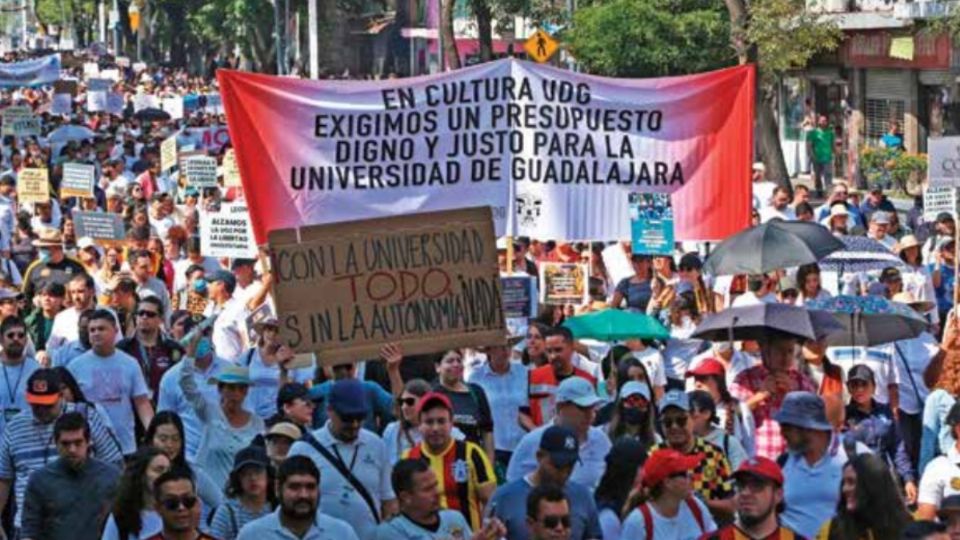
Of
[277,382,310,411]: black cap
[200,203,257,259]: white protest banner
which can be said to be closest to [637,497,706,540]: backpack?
[277,382,310,411]: black cap

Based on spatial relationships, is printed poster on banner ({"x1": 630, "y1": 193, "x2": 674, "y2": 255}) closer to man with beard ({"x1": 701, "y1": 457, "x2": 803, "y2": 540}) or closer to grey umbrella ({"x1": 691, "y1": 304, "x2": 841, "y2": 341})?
grey umbrella ({"x1": 691, "y1": 304, "x2": 841, "y2": 341})

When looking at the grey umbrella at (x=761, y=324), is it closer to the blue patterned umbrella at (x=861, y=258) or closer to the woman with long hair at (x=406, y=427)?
the woman with long hair at (x=406, y=427)

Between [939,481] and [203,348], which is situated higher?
[203,348]

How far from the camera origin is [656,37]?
4134 centimetres

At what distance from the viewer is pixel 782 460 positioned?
1002 cm

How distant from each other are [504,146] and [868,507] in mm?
5765

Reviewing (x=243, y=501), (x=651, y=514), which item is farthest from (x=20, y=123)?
(x=651, y=514)

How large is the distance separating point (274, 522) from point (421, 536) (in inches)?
24.6

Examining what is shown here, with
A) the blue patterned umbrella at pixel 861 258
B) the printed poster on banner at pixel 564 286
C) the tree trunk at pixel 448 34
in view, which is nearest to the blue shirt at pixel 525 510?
the printed poster on banner at pixel 564 286

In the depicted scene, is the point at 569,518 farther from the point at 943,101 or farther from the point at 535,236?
the point at 943,101

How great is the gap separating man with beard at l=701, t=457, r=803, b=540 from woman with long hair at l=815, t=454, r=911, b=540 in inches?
9.7

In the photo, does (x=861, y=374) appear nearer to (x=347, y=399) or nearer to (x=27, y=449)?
(x=347, y=399)

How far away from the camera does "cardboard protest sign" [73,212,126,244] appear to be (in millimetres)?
20438

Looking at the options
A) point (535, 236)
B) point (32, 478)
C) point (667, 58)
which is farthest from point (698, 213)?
point (667, 58)
